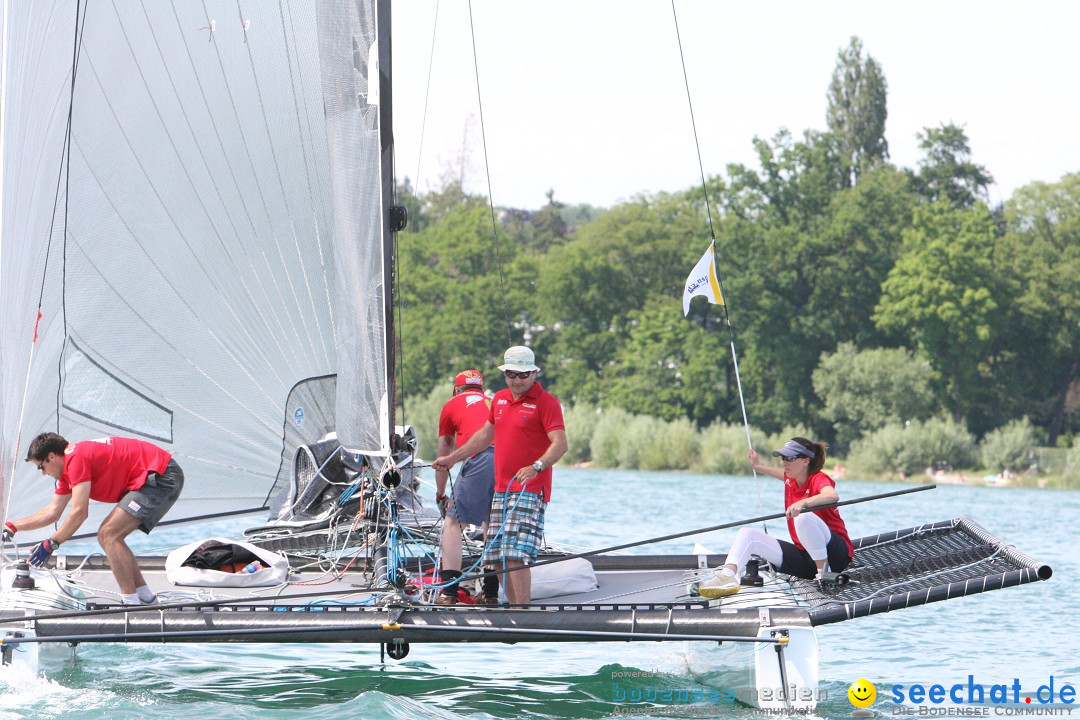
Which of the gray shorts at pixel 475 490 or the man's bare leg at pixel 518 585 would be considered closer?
the man's bare leg at pixel 518 585

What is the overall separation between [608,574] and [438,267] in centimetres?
4878

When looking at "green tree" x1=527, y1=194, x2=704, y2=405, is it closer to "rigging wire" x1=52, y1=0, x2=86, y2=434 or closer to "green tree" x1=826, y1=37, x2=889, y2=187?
"green tree" x1=826, y1=37, x2=889, y2=187

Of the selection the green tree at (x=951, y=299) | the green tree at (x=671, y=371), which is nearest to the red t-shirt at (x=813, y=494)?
the green tree at (x=951, y=299)

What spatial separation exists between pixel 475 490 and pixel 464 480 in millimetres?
85

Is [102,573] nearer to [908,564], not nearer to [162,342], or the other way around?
[162,342]

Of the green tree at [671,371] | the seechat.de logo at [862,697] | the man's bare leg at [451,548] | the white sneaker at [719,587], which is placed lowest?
the seechat.de logo at [862,697]

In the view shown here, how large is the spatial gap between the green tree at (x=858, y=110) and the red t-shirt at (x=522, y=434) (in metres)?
51.3

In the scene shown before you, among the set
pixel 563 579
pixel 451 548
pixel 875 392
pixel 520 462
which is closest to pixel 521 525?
pixel 520 462

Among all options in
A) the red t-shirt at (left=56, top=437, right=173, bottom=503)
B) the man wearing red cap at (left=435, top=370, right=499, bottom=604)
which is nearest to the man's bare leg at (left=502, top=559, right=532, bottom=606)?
the man wearing red cap at (left=435, top=370, right=499, bottom=604)

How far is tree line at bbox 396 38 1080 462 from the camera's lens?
47188 mm

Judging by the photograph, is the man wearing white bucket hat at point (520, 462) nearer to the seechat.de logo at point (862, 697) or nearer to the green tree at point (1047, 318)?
the seechat.de logo at point (862, 697)

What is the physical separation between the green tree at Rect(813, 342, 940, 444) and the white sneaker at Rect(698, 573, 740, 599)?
36510 millimetres

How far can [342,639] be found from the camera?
270 inches

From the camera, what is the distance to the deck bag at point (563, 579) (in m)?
7.88
